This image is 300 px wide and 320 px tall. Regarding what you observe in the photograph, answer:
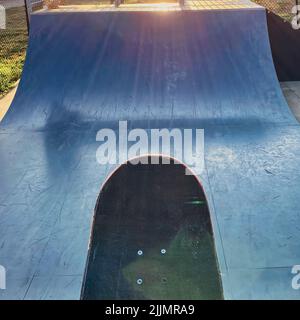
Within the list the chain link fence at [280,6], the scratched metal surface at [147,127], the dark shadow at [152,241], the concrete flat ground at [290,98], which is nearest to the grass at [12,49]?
the concrete flat ground at [290,98]

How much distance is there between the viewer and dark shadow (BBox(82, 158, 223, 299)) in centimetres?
314

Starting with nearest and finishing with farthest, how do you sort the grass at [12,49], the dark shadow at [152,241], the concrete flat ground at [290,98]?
the dark shadow at [152,241] < the concrete flat ground at [290,98] < the grass at [12,49]

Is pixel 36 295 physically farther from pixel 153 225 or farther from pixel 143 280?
pixel 153 225

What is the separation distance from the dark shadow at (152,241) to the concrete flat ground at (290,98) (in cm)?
311

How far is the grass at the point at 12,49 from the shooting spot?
901 cm

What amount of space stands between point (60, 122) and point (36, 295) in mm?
3516

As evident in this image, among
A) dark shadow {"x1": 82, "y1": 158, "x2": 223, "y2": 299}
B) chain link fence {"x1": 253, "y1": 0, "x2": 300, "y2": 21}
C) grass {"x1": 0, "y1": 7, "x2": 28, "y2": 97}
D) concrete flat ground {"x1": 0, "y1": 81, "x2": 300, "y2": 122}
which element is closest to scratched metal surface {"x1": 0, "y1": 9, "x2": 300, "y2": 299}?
dark shadow {"x1": 82, "y1": 158, "x2": 223, "y2": 299}

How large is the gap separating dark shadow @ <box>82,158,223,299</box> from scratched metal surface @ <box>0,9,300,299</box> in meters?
0.13

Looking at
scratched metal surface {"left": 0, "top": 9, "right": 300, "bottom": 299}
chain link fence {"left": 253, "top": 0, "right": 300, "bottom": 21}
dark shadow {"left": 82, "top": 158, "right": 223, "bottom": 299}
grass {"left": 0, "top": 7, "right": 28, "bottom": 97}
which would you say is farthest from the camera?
chain link fence {"left": 253, "top": 0, "right": 300, "bottom": 21}

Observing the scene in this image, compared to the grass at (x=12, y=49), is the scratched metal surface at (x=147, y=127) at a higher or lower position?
higher

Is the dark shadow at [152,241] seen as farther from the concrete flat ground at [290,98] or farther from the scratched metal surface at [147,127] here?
the concrete flat ground at [290,98]

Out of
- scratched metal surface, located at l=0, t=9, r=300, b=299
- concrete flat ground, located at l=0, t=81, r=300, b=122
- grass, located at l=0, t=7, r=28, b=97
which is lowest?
grass, located at l=0, t=7, r=28, b=97

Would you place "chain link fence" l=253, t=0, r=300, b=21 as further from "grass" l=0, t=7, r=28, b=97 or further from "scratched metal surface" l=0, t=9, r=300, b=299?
"grass" l=0, t=7, r=28, b=97
